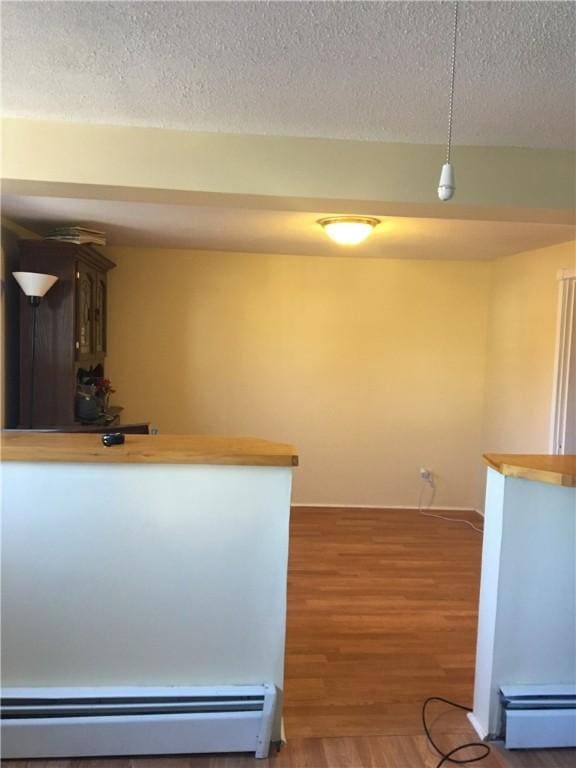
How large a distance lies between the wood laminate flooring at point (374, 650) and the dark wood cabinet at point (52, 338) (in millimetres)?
1909

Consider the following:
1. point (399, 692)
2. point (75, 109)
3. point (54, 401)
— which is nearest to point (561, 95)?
point (75, 109)

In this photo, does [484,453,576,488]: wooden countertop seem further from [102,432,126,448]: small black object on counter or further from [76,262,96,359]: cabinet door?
[76,262,96,359]: cabinet door

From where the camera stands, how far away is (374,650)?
2.75 meters

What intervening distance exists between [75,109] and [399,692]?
8.53 feet

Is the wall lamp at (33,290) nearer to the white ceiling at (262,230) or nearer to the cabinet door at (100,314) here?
the white ceiling at (262,230)

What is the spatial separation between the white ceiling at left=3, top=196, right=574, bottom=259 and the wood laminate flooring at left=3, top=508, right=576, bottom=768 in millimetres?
2175

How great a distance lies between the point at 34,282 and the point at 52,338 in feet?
1.32

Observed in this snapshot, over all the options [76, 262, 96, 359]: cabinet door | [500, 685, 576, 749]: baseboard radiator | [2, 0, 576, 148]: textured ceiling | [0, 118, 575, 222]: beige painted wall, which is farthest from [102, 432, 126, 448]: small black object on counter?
[76, 262, 96, 359]: cabinet door

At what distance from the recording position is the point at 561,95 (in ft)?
5.87

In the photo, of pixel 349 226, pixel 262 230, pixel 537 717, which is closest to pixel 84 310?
pixel 262 230

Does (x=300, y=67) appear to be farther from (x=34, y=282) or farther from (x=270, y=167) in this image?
(x=34, y=282)

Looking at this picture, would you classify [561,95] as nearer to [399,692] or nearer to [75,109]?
[75,109]

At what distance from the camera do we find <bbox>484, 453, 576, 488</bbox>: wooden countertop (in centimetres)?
197

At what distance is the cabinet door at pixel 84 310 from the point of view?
3852 mm
